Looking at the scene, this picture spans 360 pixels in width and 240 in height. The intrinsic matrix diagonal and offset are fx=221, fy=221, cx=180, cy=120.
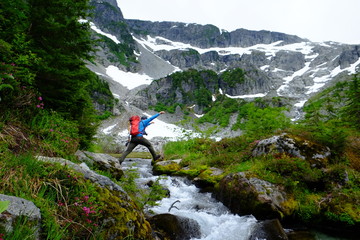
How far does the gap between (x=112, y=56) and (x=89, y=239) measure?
188 m

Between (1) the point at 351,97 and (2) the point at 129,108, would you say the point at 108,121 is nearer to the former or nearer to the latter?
(2) the point at 129,108

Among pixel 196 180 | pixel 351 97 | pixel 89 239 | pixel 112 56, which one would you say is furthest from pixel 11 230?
pixel 112 56

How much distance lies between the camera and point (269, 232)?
17.0 ft

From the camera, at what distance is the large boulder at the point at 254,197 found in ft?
20.5

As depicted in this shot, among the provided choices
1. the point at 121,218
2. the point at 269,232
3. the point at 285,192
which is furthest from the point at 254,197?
the point at 121,218

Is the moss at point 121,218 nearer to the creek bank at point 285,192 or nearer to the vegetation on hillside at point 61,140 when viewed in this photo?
the vegetation on hillside at point 61,140

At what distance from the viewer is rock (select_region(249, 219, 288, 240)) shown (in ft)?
16.7

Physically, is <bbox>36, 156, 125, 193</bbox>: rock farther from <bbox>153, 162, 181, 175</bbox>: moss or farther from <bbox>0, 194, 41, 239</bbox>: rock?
<bbox>153, 162, 181, 175</bbox>: moss

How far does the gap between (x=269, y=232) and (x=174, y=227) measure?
7.44 ft

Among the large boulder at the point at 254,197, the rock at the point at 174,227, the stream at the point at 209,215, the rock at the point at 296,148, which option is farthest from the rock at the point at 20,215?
the rock at the point at 296,148

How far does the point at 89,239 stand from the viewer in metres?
2.73

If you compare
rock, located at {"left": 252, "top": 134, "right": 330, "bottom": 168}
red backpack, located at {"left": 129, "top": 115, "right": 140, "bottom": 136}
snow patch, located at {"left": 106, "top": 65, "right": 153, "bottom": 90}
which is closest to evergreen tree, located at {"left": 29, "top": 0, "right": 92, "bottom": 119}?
red backpack, located at {"left": 129, "top": 115, "right": 140, "bottom": 136}

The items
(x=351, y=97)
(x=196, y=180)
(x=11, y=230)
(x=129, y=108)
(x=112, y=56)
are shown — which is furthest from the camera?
(x=112, y=56)

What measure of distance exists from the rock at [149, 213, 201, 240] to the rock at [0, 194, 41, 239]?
115 inches
